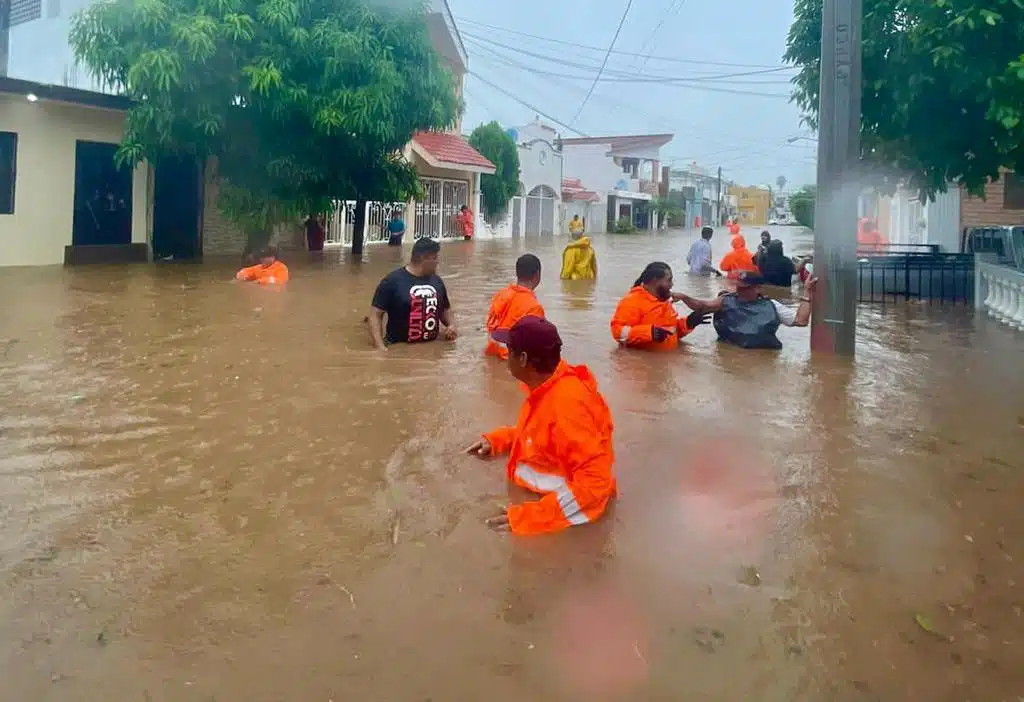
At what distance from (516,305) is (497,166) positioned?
3283 cm

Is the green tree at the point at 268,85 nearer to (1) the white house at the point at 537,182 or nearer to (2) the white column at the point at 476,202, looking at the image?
(2) the white column at the point at 476,202

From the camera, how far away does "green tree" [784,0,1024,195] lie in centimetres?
908

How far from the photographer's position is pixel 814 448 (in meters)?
5.61

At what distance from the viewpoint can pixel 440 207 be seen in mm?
33750

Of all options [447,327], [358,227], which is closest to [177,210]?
[358,227]

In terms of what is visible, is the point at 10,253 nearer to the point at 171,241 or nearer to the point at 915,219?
the point at 171,241

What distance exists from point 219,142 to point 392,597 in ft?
53.8

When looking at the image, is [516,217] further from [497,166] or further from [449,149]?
[449,149]

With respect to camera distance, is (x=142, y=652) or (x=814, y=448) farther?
(x=814, y=448)

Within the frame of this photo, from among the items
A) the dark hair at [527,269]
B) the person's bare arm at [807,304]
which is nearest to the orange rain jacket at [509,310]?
the dark hair at [527,269]

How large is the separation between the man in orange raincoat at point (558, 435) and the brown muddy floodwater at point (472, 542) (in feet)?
0.39

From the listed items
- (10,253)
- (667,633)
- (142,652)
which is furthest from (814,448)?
(10,253)

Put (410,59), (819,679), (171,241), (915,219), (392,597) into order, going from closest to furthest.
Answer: (819,679) → (392,597) → (410,59) → (171,241) → (915,219)

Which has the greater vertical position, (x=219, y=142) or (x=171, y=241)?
(x=219, y=142)
